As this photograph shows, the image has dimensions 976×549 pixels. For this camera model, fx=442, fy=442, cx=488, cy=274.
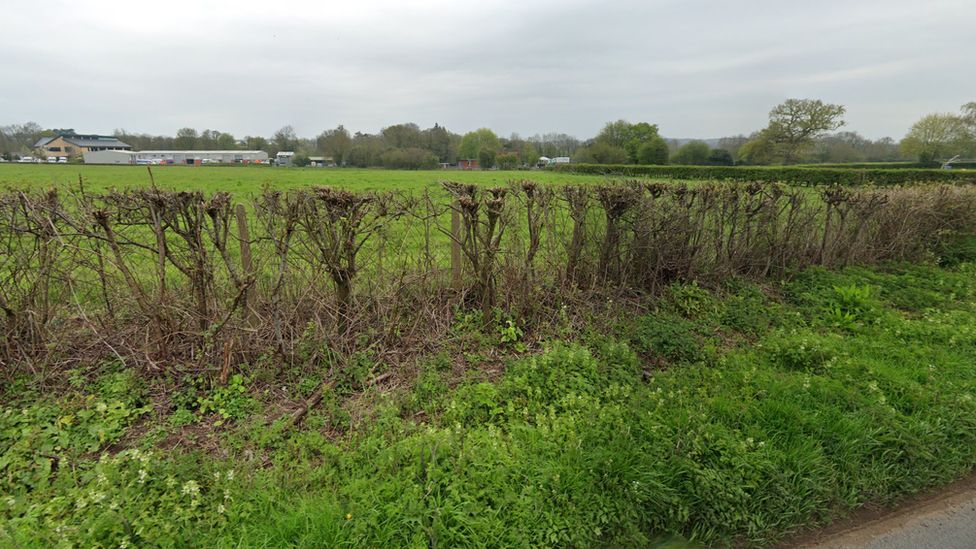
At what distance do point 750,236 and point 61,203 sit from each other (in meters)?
7.88

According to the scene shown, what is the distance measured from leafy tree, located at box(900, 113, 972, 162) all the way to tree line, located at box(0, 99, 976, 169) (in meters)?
0.07

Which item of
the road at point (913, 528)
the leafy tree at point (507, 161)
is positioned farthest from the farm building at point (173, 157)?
the road at point (913, 528)

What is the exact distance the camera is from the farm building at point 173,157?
115 feet

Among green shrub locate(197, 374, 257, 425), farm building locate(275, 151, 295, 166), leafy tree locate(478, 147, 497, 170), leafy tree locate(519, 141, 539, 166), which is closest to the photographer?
green shrub locate(197, 374, 257, 425)

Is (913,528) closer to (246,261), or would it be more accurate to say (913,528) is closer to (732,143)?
(246,261)

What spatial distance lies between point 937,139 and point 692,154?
2191 centimetres

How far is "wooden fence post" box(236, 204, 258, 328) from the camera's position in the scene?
411 centimetres

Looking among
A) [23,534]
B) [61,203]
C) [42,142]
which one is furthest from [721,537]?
[42,142]

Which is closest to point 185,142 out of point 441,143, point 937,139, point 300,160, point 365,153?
point 300,160

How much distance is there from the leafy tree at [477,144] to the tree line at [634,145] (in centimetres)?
47

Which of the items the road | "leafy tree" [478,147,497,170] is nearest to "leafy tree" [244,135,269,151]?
"leafy tree" [478,147,497,170]

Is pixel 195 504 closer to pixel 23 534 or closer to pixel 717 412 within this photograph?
pixel 23 534

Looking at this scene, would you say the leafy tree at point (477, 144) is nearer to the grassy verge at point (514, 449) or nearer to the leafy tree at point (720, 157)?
the leafy tree at point (720, 157)

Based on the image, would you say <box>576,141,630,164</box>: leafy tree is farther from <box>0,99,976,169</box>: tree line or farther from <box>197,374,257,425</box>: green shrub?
<box>197,374,257,425</box>: green shrub
